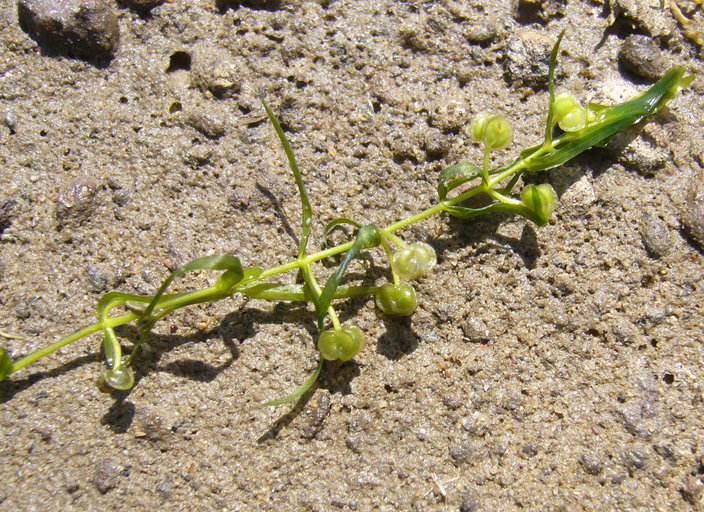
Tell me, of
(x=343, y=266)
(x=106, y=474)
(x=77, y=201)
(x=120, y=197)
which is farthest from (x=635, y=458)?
(x=77, y=201)

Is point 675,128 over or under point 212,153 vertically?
under

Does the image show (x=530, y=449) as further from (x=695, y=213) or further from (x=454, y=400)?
(x=695, y=213)

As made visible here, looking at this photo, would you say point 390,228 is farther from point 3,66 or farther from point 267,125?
point 3,66

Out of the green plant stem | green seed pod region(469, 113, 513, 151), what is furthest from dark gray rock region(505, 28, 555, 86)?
green seed pod region(469, 113, 513, 151)

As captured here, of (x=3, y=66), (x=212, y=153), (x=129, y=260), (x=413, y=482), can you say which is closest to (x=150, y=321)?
(x=129, y=260)

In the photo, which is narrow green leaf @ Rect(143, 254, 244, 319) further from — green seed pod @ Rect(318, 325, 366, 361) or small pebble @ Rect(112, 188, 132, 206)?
small pebble @ Rect(112, 188, 132, 206)

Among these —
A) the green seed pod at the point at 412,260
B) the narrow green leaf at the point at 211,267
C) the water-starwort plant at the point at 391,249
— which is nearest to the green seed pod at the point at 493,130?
the water-starwort plant at the point at 391,249
